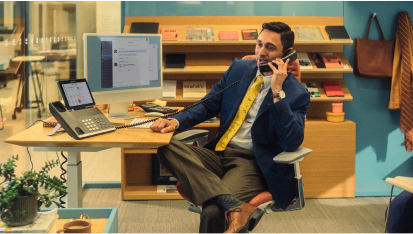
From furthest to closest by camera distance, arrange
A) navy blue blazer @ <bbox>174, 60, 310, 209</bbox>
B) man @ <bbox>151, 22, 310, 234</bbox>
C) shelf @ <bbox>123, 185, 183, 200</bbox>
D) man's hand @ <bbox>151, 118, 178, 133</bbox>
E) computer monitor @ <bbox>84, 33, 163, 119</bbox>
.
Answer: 1. shelf @ <bbox>123, 185, 183, 200</bbox>
2. computer monitor @ <bbox>84, 33, 163, 119</bbox>
3. man's hand @ <bbox>151, 118, 178, 133</bbox>
4. navy blue blazer @ <bbox>174, 60, 310, 209</bbox>
5. man @ <bbox>151, 22, 310, 234</bbox>

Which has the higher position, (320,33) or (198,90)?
(320,33)

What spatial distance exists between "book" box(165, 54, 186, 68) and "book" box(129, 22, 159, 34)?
0.26m

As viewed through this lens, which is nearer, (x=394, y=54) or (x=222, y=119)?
(x=222, y=119)

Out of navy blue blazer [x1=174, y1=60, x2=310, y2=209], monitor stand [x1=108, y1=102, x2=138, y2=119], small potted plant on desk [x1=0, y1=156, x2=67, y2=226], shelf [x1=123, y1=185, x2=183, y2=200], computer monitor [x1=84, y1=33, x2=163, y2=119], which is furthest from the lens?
shelf [x1=123, y1=185, x2=183, y2=200]

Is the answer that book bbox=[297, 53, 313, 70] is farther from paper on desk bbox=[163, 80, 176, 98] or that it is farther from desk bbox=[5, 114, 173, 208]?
desk bbox=[5, 114, 173, 208]

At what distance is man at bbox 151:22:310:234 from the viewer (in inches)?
68.3

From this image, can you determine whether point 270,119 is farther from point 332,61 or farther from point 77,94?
point 332,61

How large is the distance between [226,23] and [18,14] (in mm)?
1959

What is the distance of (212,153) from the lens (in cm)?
213

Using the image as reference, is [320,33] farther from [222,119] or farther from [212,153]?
[212,153]

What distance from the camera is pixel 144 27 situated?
3.39 meters

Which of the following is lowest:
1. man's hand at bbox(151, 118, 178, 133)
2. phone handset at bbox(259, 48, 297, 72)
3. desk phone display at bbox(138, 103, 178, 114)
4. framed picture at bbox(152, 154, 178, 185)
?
framed picture at bbox(152, 154, 178, 185)

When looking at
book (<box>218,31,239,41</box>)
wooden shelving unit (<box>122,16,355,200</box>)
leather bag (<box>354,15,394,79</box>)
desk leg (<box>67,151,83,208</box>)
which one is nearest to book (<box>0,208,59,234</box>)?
desk leg (<box>67,151,83,208</box>)

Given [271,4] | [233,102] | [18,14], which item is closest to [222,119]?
[233,102]
